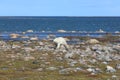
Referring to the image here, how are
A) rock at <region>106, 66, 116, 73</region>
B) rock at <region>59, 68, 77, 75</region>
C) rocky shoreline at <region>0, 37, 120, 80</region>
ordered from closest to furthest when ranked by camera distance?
rocky shoreline at <region>0, 37, 120, 80</region> → rock at <region>59, 68, 77, 75</region> → rock at <region>106, 66, 116, 73</region>

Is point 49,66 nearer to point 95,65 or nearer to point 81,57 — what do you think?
point 95,65

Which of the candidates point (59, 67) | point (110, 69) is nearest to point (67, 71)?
point (59, 67)

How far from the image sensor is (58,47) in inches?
2539

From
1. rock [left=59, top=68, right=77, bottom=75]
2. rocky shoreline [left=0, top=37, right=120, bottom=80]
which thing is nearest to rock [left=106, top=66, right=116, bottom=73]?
rocky shoreline [left=0, top=37, right=120, bottom=80]

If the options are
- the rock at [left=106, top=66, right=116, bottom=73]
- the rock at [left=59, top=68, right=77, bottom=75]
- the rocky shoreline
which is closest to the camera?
the rocky shoreline

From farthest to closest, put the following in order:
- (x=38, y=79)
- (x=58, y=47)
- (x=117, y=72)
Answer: (x=58, y=47) → (x=117, y=72) → (x=38, y=79)

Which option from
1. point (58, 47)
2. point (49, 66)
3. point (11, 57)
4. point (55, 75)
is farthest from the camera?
point (58, 47)

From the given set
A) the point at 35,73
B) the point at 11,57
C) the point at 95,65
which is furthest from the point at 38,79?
the point at 11,57

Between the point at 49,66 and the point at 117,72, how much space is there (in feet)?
20.6

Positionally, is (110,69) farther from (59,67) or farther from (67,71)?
(59,67)

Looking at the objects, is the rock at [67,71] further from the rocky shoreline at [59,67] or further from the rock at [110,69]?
→ the rock at [110,69]

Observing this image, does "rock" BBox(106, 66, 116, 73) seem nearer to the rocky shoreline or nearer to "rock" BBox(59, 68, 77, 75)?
the rocky shoreline

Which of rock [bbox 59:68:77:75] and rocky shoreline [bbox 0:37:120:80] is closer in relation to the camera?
rocky shoreline [bbox 0:37:120:80]

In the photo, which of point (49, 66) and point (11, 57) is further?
point (11, 57)
